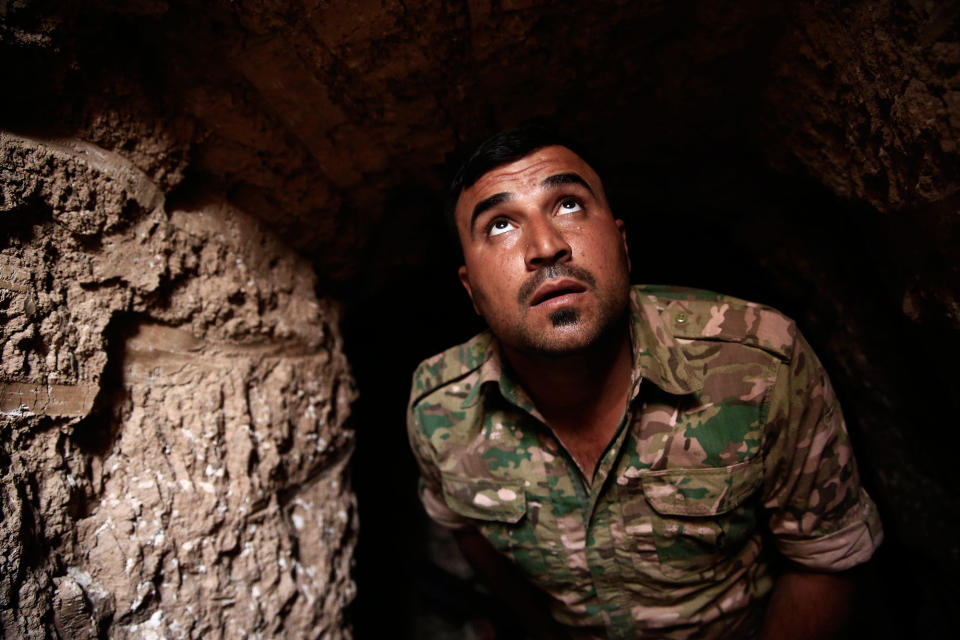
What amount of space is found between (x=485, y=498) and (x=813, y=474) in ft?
2.81

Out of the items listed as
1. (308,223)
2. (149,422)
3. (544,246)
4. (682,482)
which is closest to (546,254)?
(544,246)

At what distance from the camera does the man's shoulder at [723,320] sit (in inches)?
48.5

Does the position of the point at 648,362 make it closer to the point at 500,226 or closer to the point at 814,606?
the point at 500,226

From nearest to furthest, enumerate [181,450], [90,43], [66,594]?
[66,594]
[90,43]
[181,450]

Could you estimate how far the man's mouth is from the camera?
3.80ft

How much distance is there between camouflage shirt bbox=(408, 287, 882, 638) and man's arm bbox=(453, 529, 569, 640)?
273mm

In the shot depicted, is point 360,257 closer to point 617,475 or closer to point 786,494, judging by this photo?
point 617,475

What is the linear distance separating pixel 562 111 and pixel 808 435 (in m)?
1.15

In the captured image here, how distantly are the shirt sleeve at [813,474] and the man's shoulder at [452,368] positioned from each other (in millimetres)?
819

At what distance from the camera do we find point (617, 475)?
50.5 inches

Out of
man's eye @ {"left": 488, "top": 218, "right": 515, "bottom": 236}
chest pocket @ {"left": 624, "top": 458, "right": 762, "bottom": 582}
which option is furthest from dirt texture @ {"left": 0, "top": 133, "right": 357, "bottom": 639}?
chest pocket @ {"left": 624, "top": 458, "right": 762, "bottom": 582}

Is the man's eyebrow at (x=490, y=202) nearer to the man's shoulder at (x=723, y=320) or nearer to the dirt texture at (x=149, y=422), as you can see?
the man's shoulder at (x=723, y=320)

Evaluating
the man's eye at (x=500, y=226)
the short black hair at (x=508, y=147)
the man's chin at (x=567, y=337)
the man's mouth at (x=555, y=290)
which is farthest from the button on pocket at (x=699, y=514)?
the short black hair at (x=508, y=147)

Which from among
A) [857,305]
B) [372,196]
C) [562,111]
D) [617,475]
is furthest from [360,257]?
[857,305]
